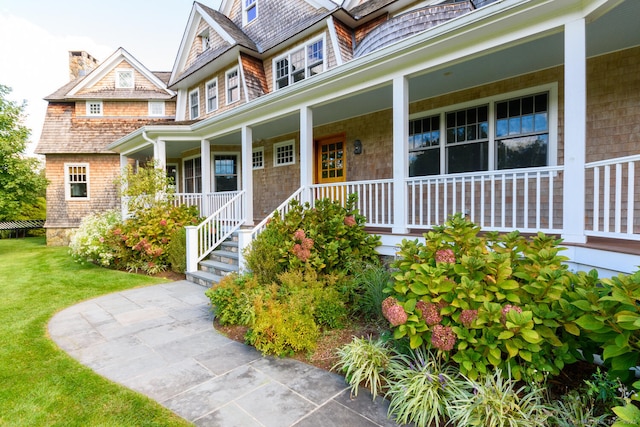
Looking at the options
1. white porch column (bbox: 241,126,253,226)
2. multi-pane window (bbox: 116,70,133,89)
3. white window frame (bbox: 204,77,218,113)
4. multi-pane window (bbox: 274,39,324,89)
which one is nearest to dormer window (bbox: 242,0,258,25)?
white window frame (bbox: 204,77,218,113)

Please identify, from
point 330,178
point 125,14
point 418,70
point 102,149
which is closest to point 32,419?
point 418,70

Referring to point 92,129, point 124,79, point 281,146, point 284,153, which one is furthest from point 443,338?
point 124,79

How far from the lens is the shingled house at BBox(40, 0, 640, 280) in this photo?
375 cm

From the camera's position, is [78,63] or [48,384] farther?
[78,63]

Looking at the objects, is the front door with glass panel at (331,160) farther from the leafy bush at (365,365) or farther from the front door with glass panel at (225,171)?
the leafy bush at (365,365)

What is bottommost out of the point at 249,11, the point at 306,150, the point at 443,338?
the point at 443,338

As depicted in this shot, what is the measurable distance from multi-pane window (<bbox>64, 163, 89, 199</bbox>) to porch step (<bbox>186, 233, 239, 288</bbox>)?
36.2 ft

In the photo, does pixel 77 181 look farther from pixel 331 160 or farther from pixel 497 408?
pixel 497 408

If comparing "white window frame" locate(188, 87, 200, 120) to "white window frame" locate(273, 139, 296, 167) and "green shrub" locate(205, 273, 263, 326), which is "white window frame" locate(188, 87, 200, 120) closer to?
"white window frame" locate(273, 139, 296, 167)

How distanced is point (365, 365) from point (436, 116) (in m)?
5.56

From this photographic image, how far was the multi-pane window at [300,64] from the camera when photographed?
29.8ft

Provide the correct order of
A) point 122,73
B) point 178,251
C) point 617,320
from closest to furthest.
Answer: point 617,320 → point 178,251 → point 122,73

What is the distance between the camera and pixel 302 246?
193 inches

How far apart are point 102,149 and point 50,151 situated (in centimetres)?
217
